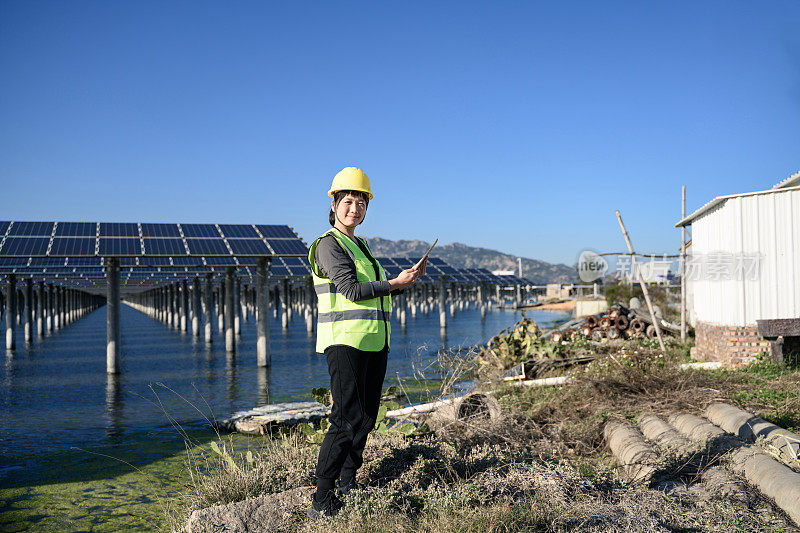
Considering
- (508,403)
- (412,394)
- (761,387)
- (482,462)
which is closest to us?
(482,462)

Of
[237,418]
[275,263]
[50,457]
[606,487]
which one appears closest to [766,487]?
[606,487]

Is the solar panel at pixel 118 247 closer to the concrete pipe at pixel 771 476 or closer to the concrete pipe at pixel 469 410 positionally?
the concrete pipe at pixel 469 410

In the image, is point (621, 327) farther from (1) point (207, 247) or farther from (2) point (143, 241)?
(2) point (143, 241)

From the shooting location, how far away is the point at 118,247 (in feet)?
49.1

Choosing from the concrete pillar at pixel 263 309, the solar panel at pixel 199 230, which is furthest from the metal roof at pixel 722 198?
the solar panel at pixel 199 230

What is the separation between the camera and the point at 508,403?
839 centimetres

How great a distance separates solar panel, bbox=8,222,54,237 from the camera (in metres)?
15.8

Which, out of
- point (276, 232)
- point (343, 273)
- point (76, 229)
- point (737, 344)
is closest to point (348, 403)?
point (343, 273)

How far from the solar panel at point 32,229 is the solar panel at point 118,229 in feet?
4.23

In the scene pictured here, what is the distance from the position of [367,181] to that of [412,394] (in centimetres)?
801

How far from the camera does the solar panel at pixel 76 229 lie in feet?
51.9

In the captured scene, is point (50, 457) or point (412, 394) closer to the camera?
point (50, 457)

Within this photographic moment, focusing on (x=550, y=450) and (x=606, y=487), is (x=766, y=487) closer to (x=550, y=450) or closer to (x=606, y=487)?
(x=606, y=487)

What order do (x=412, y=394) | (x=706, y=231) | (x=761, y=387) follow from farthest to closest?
(x=412, y=394) < (x=706, y=231) < (x=761, y=387)
